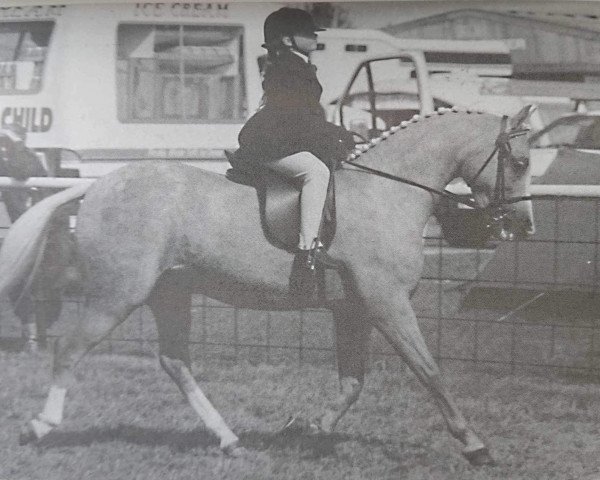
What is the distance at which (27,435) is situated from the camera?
2592 millimetres

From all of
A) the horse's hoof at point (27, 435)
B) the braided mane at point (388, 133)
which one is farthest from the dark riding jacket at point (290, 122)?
the horse's hoof at point (27, 435)

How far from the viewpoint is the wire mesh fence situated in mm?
2406

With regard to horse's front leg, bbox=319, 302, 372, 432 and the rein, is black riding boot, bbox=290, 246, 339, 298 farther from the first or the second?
the rein

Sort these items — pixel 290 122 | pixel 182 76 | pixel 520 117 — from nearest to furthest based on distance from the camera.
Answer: pixel 520 117
pixel 290 122
pixel 182 76

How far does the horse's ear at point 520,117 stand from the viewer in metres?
2.32

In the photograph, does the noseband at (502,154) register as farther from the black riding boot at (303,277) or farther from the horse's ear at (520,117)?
the black riding boot at (303,277)

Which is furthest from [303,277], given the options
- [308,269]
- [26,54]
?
[26,54]

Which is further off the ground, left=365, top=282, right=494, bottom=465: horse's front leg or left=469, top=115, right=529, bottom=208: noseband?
left=469, top=115, right=529, bottom=208: noseband

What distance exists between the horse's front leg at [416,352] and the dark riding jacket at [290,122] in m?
0.49

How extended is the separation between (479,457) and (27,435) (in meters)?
1.58

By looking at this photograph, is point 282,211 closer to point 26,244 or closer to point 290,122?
point 290,122

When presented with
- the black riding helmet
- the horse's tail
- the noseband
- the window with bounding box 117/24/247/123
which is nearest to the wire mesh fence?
the noseband

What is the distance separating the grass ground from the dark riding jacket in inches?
29.8

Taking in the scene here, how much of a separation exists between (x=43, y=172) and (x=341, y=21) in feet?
3.89
